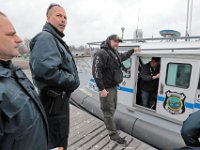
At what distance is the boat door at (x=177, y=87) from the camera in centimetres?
355

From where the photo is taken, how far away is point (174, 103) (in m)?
3.84

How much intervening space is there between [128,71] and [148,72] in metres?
0.46

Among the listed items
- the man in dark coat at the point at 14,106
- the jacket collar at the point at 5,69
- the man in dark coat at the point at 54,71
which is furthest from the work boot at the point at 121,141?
the jacket collar at the point at 5,69

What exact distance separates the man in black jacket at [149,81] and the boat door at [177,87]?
441mm

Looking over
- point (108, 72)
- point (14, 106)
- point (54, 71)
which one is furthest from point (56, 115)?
point (108, 72)

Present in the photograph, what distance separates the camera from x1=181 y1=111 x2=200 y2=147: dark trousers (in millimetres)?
1301

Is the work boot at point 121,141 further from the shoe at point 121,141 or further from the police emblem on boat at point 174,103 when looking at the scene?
the police emblem on boat at point 174,103

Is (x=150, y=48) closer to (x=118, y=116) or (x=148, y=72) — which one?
(x=148, y=72)

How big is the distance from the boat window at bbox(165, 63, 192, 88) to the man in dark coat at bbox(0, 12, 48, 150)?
3098 millimetres

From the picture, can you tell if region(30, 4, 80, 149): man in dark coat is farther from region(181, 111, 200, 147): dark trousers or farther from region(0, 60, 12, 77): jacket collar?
region(181, 111, 200, 147): dark trousers

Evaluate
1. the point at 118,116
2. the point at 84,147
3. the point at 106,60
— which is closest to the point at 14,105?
the point at 106,60

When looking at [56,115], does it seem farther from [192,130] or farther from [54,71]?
[192,130]

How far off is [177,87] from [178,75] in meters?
0.23

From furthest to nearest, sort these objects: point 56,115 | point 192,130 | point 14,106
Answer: point 56,115, point 192,130, point 14,106
